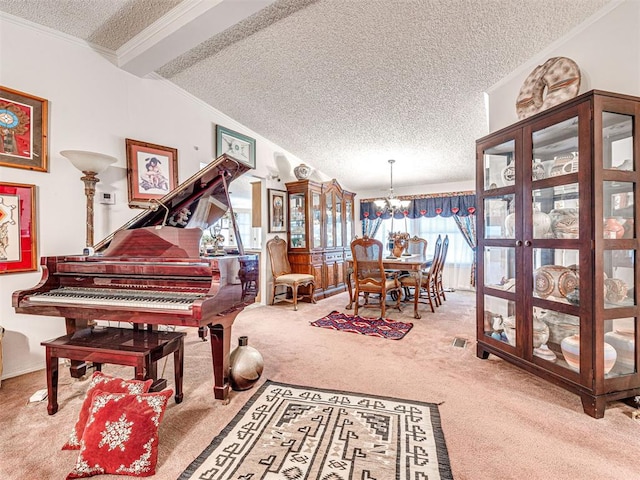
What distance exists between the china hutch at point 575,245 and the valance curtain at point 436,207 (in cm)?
395

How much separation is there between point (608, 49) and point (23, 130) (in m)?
4.38

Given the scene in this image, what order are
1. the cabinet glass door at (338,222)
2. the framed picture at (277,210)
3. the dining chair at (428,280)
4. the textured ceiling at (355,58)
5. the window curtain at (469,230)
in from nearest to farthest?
the textured ceiling at (355,58) → the dining chair at (428,280) → the framed picture at (277,210) → the cabinet glass door at (338,222) → the window curtain at (469,230)

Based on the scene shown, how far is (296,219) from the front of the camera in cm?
522

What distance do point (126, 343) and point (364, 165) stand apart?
15.7ft

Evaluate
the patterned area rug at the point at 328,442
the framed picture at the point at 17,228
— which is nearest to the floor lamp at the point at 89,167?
the framed picture at the point at 17,228

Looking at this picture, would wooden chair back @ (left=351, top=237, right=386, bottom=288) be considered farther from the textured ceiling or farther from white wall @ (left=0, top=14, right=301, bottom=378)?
white wall @ (left=0, top=14, right=301, bottom=378)

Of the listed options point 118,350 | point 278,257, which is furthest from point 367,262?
point 118,350

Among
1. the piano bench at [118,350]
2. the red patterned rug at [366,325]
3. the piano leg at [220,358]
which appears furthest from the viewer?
the red patterned rug at [366,325]

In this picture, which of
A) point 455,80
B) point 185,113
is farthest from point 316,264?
point 455,80

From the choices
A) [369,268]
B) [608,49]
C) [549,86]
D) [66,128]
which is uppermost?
[608,49]

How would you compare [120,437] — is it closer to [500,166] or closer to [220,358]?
[220,358]

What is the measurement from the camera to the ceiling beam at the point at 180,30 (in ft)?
7.29

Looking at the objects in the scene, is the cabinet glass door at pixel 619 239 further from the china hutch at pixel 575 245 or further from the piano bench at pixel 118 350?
the piano bench at pixel 118 350

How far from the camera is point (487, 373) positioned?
233 cm
